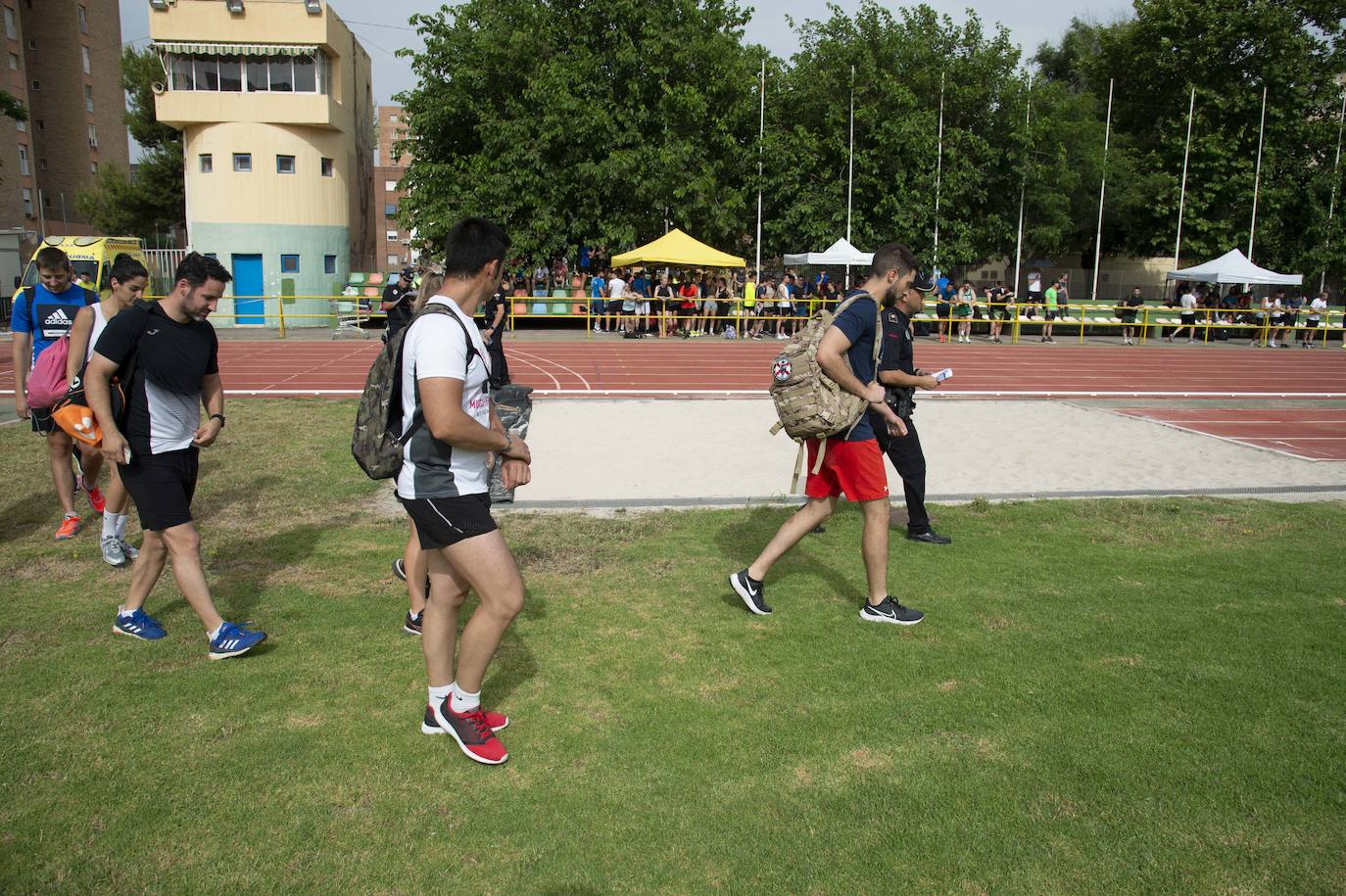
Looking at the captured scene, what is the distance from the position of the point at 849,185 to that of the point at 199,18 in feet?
69.6

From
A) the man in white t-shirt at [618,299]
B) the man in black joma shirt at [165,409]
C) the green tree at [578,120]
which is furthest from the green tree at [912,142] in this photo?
the man in black joma shirt at [165,409]

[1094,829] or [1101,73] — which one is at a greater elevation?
[1101,73]

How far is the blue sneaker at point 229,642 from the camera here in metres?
4.30

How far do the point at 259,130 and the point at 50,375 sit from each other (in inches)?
1117

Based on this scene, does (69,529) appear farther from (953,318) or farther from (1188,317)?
(1188,317)

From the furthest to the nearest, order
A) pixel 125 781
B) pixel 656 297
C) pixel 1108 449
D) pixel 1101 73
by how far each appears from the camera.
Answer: pixel 1101 73
pixel 656 297
pixel 1108 449
pixel 125 781

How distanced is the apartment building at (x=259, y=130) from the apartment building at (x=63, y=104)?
A: 2469 centimetres

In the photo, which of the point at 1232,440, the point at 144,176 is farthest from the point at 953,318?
the point at 144,176

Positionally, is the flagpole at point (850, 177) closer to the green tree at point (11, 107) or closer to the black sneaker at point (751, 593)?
the green tree at point (11, 107)

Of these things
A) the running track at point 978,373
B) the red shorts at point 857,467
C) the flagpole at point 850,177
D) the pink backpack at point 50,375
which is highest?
the flagpole at point 850,177

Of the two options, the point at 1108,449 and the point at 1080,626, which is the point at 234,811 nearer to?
the point at 1080,626

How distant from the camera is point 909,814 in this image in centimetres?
320

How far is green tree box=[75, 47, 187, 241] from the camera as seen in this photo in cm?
4431

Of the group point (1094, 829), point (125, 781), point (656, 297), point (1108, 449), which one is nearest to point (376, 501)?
point (125, 781)
